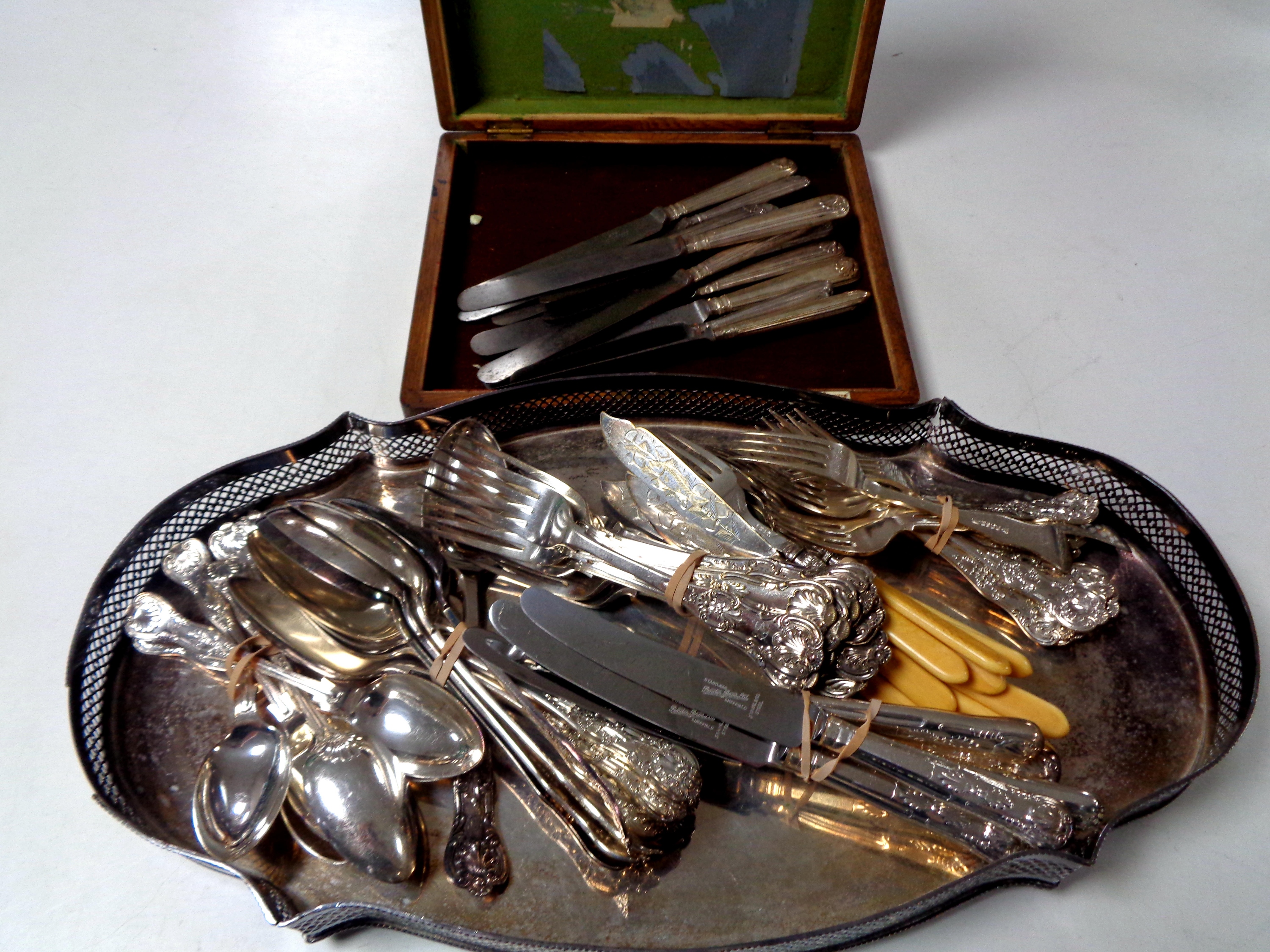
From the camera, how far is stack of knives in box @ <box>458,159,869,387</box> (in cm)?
99

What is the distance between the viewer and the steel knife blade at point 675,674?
2.18ft

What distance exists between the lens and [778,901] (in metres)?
0.65

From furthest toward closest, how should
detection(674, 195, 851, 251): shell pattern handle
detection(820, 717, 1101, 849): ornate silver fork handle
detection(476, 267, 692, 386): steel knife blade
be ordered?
detection(674, 195, 851, 251): shell pattern handle
detection(476, 267, 692, 386): steel knife blade
detection(820, 717, 1101, 849): ornate silver fork handle

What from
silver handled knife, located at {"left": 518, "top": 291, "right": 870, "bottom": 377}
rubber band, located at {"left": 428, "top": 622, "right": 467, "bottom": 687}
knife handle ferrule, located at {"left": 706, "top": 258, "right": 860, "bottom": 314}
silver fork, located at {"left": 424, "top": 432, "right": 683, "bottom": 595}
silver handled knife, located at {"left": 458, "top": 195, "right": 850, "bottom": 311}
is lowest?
rubber band, located at {"left": 428, "top": 622, "right": 467, "bottom": 687}

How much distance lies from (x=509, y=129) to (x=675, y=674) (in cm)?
80

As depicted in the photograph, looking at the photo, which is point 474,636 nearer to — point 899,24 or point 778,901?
point 778,901

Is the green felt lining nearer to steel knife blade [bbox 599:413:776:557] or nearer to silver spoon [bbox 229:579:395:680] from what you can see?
steel knife blade [bbox 599:413:776:557]

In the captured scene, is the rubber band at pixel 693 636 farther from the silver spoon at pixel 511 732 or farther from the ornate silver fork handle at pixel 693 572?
the silver spoon at pixel 511 732

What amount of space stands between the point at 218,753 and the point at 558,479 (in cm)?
35

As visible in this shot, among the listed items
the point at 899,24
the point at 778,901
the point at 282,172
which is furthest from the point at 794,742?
the point at 899,24

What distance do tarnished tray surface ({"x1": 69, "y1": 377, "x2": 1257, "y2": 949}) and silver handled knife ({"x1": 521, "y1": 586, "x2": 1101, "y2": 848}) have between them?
3cm

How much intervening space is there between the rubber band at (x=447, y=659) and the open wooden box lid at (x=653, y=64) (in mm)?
731

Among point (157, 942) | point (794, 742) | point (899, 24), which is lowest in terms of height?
point (157, 942)


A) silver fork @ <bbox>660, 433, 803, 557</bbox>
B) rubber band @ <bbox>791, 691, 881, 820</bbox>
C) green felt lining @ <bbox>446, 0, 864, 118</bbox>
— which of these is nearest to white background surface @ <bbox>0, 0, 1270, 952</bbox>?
rubber band @ <bbox>791, 691, 881, 820</bbox>
